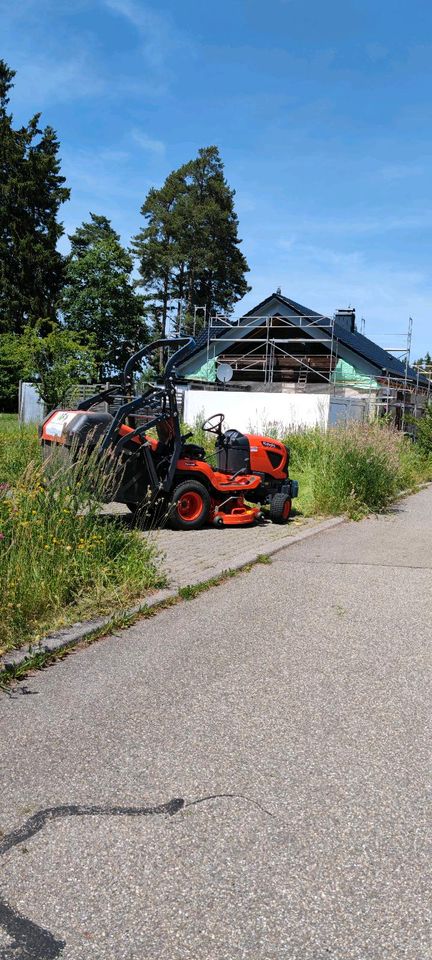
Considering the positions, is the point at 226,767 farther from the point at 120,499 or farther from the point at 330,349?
the point at 330,349

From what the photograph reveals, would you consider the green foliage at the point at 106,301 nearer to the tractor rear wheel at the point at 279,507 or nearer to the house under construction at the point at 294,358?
the house under construction at the point at 294,358

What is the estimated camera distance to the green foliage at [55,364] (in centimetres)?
2706

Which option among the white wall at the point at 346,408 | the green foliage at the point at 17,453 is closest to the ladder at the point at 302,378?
the white wall at the point at 346,408

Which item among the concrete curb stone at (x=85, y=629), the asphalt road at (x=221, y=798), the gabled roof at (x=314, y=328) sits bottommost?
the asphalt road at (x=221, y=798)

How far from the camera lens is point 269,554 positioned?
8320 mm

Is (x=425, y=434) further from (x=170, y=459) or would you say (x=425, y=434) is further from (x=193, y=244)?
(x=193, y=244)

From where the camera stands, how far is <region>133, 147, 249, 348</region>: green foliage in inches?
1959

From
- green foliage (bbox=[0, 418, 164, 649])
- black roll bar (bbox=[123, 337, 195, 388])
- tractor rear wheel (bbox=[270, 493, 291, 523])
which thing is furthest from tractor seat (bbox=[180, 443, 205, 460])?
green foliage (bbox=[0, 418, 164, 649])

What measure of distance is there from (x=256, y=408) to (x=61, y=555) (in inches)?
715

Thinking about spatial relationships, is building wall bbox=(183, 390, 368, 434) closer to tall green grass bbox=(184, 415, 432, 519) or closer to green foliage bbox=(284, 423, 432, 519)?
tall green grass bbox=(184, 415, 432, 519)

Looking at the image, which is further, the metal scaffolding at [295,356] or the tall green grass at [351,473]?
the metal scaffolding at [295,356]

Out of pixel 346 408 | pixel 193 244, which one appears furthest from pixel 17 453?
pixel 193 244

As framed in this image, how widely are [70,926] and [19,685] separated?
200 cm

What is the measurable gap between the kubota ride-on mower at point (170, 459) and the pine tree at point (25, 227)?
3934 cm
